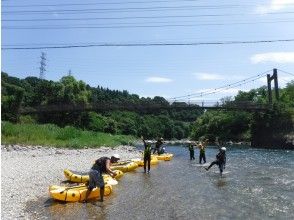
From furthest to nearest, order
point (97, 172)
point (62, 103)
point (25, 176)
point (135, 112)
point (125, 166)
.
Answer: point (135, 112) < point (62, 103) < point (125, 166) < point (25, 176) < point (97, 172)

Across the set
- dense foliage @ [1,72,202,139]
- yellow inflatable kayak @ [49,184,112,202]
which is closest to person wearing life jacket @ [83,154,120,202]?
yellow inflatable kayak @ [49,184,112,202]

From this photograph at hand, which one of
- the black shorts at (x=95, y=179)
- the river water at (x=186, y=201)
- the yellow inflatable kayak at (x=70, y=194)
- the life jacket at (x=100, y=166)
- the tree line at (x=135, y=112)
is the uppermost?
the tree line at (x=135, y=112)

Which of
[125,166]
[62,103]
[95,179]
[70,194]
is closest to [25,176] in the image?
[70,194]

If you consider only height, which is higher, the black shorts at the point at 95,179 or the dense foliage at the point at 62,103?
the dense foliage at the point at 62,103

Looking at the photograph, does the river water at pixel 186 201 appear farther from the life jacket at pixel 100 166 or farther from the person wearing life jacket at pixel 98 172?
the life jacket at pixel 100 166

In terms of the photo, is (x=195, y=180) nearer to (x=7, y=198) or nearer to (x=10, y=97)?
(x=7, y=198)

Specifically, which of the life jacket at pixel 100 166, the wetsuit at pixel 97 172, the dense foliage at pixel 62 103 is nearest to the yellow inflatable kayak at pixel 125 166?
the wetsuit at pixel 97 172

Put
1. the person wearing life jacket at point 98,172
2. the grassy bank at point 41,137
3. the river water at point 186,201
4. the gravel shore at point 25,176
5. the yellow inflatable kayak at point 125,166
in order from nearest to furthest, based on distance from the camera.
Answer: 1. the river water at point 186,201
2. the gravel shore at point 25,176
3. the person wearing life jacket at point 98,172
4. the yellow inflatable kayak at point 125,166
5. the grassy bank at point 41,137

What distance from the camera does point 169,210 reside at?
13.8 meters

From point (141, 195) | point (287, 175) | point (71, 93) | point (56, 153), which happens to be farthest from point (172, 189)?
point (71, 93)

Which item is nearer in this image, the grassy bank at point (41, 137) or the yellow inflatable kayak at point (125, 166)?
the yellow inflatable kayak at point (125, 166)

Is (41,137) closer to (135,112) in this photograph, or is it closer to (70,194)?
(70,194)

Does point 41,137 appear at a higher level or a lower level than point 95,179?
higher

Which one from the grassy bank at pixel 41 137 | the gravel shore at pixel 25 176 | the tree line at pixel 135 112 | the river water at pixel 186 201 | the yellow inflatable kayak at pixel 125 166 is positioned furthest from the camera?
the tree line at pixel 135 112
